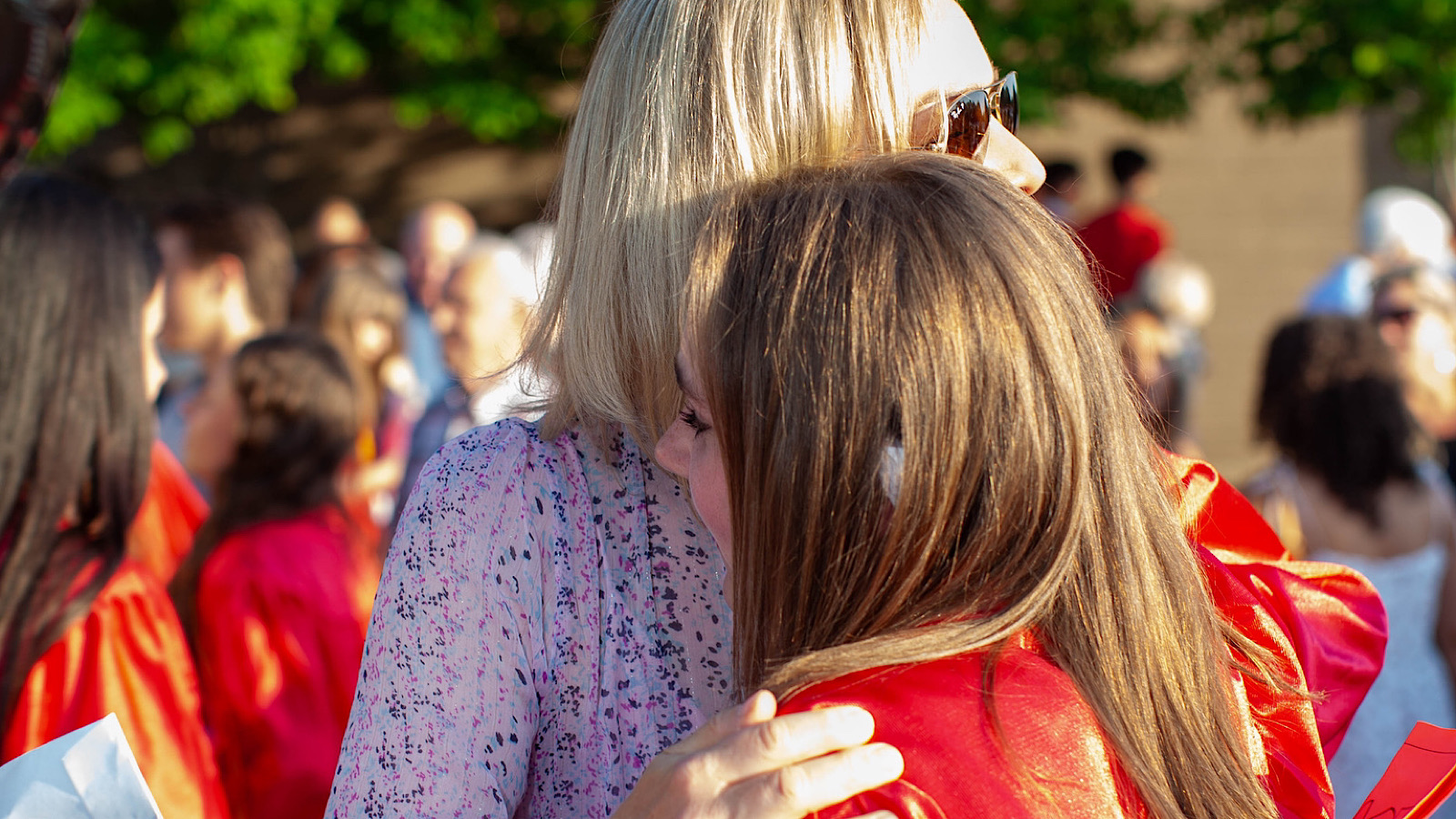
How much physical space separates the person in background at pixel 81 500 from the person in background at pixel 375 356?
233 cm

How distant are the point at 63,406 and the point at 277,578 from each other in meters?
0.91

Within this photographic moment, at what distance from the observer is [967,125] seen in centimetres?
132

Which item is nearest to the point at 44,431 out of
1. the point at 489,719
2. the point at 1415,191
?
the point at 489,719

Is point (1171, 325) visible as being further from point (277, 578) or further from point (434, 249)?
point (277, 578)

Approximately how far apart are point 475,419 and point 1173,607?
3.29 metres

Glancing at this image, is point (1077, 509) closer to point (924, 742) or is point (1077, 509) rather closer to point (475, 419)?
point (924, 742)

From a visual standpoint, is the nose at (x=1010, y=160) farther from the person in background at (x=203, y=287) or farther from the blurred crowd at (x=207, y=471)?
the person in background at (x=203, y=287)

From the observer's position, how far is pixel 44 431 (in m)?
2.09

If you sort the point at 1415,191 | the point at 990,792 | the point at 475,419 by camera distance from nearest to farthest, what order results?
the point at 990,792 < the point at 475,419 < the point at 1415,191

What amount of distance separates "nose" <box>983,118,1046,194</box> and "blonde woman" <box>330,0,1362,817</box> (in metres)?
0.06

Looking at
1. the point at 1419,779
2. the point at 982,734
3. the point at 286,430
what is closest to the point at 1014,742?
the point at 982,734

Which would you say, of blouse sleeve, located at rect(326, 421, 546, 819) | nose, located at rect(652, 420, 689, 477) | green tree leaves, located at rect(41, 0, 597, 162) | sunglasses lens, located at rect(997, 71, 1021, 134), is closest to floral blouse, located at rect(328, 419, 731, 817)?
blouse sleeve, located at rect(326, 421, 546, 819)

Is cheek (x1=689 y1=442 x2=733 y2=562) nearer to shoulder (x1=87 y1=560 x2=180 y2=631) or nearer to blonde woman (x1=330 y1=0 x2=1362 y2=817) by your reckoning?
blonde woman (x1=330 y1=0 x2=1362 y2=817)

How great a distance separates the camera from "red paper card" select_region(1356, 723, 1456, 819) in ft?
3.52
